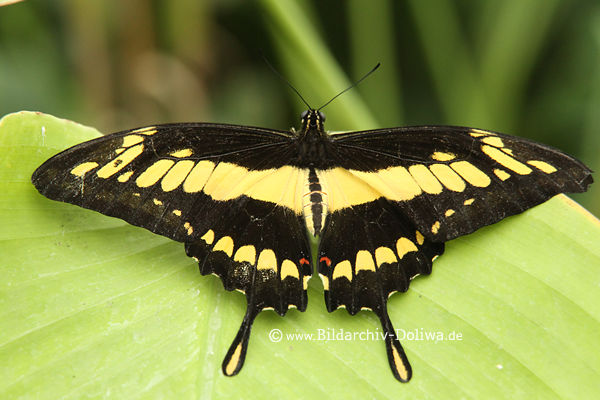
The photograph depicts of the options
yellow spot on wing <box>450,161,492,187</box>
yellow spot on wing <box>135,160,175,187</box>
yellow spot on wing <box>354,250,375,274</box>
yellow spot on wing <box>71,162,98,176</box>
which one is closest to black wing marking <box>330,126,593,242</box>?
yellow spot on wing <box>450,161,492,187</box>

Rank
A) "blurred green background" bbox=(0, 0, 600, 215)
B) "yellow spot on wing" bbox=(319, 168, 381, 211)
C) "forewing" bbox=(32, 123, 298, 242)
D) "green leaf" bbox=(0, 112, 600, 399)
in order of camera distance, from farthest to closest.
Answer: "blurred green background" bbox=(0, 0, 600, 215) → "yellow spot on wing" bbox=(319, 168, 381, 211) → "forewing" bbox=(32, 123, 298, 242) → "green leaf" bbox=(0, 112, 600, 399)

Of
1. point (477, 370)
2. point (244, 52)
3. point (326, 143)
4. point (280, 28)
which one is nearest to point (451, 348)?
point (477, 370)

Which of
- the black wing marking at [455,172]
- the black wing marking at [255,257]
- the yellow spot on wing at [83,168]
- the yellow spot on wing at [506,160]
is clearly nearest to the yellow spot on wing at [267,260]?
the black wing marking at [255,257]

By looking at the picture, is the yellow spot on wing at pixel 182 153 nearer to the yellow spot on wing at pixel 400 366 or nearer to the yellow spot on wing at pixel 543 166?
the yellow spot on wing at pixel 400 366

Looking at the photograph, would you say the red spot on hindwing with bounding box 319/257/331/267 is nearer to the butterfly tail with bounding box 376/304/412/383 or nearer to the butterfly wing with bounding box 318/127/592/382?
Result: the butterfly wing with bounding box 318/127/592/382

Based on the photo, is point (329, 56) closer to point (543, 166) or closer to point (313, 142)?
point (313, 142)

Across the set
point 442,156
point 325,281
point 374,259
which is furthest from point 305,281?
point 442,156

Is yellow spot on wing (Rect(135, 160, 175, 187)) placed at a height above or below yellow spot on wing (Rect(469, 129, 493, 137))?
below
